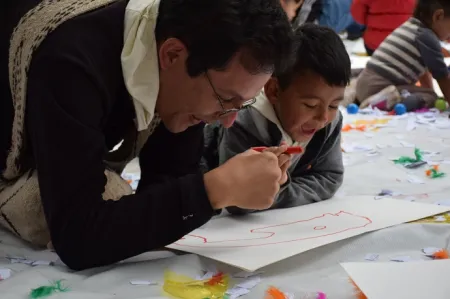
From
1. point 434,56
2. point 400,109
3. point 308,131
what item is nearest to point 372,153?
point 308,131

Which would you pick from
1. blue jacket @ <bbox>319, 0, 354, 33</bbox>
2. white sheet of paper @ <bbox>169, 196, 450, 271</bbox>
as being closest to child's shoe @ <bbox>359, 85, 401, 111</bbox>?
blue jacket @ <bbox>319, 0, 354, 33</bbox>

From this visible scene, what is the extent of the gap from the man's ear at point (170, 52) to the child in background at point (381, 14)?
2.62m

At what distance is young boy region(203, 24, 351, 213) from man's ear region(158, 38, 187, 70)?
35 cm

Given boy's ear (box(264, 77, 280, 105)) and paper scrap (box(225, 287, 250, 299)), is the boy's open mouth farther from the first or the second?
paper scrap (box(225, 287, 250, 299))

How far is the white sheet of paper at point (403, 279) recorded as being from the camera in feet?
2.32

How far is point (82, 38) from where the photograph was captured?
2.50 feet

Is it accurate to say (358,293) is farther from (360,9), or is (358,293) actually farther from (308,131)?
(360,9)

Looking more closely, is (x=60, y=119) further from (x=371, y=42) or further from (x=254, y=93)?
(x=371, y=42)

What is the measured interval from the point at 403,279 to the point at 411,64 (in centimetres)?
185

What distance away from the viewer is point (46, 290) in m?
0.75

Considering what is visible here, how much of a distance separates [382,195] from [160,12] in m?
0.71

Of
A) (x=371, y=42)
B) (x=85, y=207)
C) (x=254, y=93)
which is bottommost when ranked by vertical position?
(x=371, y=42)

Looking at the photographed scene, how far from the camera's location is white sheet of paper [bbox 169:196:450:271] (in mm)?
854

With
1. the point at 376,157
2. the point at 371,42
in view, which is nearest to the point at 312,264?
the point at 376,157
